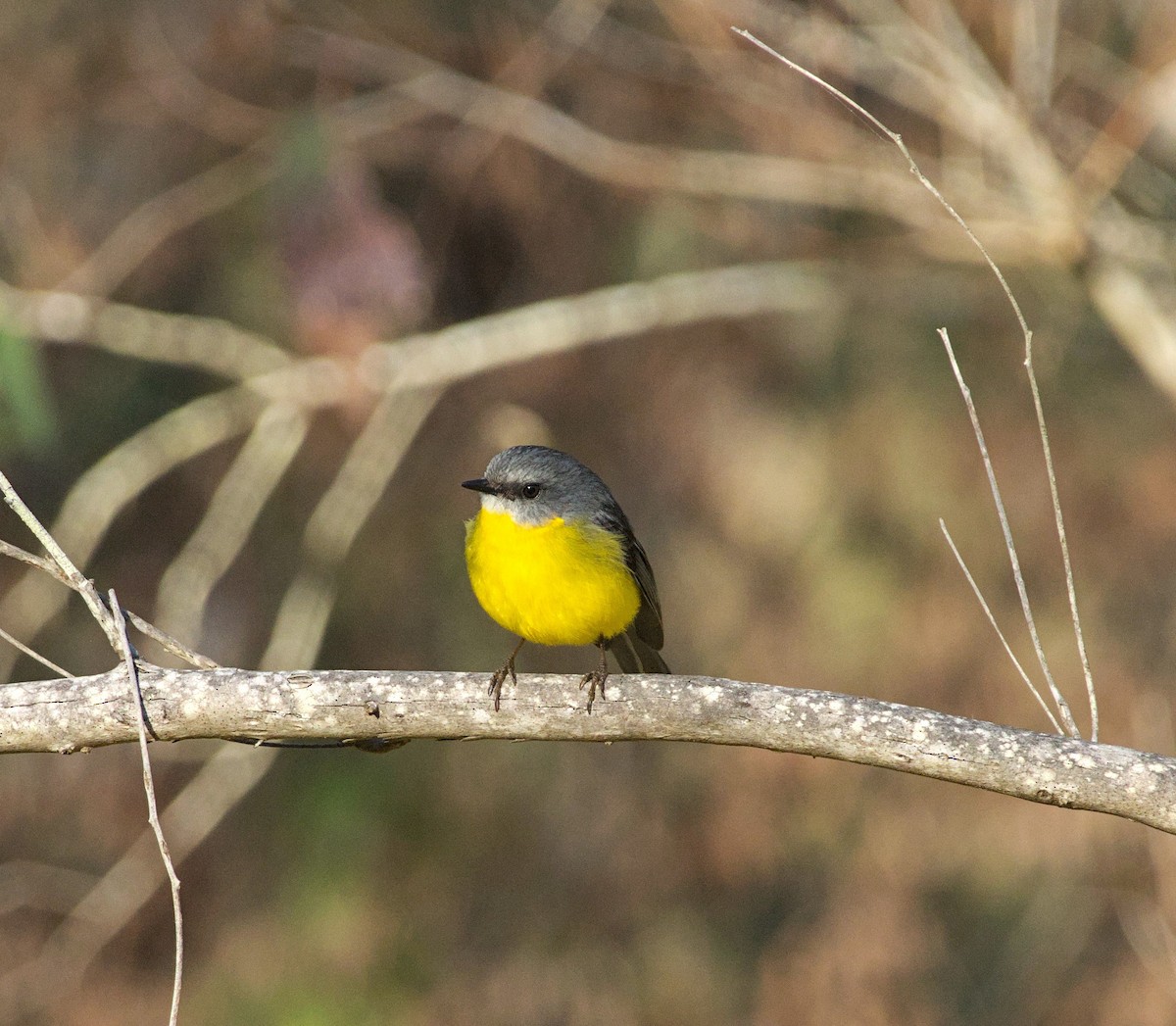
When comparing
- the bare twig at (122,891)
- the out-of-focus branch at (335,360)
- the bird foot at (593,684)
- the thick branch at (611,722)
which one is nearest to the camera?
the thick branch at (611,722)

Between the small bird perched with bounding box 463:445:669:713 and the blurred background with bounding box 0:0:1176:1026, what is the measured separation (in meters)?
2.74

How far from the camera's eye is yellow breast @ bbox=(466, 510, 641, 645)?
4031mm

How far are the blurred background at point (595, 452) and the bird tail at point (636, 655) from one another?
266 cm

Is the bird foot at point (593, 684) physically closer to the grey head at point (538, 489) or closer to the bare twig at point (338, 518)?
the grey head at point (538, 489)

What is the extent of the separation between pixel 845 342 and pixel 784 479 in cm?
95

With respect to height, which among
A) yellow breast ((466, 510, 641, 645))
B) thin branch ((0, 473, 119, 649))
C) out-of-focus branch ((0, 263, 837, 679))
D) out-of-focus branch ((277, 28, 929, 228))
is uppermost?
thin branch ((0, 473, 119, 649))

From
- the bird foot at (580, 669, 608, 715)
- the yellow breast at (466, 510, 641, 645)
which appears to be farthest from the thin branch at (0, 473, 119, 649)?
the yellow breast at (466, 510, 641, 645)

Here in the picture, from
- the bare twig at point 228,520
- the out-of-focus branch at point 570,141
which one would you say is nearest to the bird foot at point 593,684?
the bare twig at point 228,520

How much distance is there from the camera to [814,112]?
23.4ft

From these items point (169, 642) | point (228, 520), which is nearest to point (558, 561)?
point (169, 642)

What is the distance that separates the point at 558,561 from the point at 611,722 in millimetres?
1089

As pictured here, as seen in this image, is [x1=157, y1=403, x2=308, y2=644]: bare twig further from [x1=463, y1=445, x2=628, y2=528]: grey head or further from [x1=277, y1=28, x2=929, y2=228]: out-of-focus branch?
[x1=463, y1=445, x2=628, y2=528]: grey head

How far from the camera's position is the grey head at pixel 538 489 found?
14.2ft

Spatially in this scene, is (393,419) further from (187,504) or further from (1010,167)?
(1010,167)
